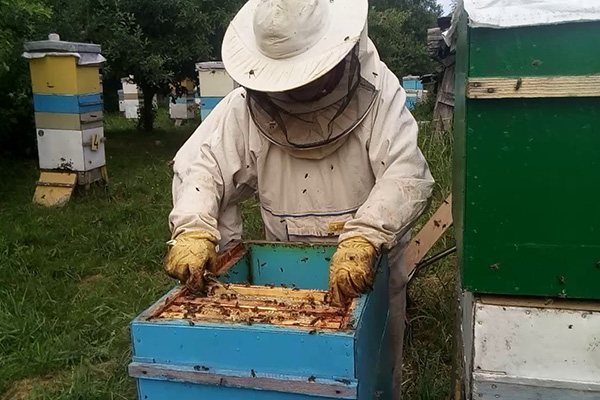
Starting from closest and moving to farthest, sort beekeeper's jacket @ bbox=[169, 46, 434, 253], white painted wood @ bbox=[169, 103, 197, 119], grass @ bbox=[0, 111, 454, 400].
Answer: beekeeper's jacket @ bbox=[169, 46, 434, 253]
grass @ bbox=[0, 111, 454, 400]
white painted wood @ bbox=[169, 103, 197, 119]

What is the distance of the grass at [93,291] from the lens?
3.15 m

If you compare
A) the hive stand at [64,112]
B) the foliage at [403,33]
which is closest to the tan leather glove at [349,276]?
the hive stand at [64,112]

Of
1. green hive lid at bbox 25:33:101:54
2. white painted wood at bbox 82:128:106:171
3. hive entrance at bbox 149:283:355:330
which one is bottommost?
white painted wood at bbox 82:128:106:171

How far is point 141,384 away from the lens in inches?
62.7

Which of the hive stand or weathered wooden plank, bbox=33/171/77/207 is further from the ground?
the hive stand

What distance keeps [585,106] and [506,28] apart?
22 cm

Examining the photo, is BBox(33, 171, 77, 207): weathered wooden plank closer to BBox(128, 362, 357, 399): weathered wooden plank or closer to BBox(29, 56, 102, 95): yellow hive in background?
BBox(29, 56, 102, 95): yellow hive in background

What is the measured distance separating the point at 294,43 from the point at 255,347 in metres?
0.94

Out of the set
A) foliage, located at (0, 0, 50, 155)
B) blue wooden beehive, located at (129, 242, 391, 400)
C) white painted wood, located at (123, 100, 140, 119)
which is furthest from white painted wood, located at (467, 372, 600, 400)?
white painted wood, located at (123, 100, 140, 119)

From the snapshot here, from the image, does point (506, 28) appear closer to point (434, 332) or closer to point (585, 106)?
point (585, 106)

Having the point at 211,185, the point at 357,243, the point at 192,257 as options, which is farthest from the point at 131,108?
the point at 357,243

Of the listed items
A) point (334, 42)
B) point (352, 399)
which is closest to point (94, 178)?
point (334, 42)

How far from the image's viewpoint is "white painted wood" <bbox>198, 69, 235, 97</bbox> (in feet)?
28.8

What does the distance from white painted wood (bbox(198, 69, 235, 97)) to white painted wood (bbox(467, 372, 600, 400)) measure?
767cm
